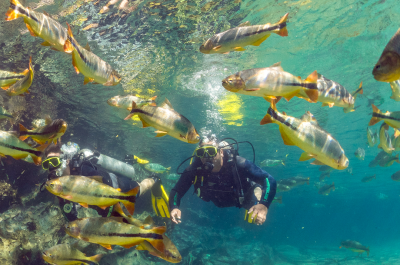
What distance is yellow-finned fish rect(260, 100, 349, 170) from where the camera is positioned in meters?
2.48

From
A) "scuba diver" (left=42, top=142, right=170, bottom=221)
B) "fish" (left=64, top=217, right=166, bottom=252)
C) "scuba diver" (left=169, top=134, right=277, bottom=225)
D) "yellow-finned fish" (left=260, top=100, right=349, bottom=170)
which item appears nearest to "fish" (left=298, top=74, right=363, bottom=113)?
"yellow-finned fish" (left=260, top=100, right=349, bottom=170)

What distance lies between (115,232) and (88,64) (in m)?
2.17

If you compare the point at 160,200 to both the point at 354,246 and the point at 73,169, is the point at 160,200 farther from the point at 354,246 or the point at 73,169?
the point at 354,246

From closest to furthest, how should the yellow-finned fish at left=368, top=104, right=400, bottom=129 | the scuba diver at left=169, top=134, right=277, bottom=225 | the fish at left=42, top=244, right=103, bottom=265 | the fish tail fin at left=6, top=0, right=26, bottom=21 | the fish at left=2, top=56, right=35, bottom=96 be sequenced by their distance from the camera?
the fish tail fin at left=6, top=0, right=26, bottom=21 < the yellow-finned fish at left=368, top=104, right=400, bottom=129 < the fish at left=2, top=56, right=35, bottom=96 < the fish at left=42, top=244, right=103, bottom=265 < the scuba diver at left=169, top=134, right=277, bottom=225

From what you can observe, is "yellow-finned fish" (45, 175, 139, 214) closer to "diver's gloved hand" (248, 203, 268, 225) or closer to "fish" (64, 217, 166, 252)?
"fish" (64, 217, 166, 252)

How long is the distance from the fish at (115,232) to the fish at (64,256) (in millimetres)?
1530

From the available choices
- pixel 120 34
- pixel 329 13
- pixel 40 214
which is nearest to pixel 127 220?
pixel 40 214

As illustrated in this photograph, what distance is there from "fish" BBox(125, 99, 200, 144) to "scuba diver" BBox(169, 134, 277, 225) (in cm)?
372

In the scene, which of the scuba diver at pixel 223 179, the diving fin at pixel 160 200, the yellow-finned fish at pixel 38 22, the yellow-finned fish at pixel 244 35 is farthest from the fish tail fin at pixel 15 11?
the diving fin at pixel 160 200

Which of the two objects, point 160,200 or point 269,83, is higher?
point 269,83

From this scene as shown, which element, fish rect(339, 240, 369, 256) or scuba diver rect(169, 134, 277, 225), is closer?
scuba diver rect(169, 134, 277, 225)

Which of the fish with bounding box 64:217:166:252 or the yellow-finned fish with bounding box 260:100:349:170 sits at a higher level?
the yellow-finned fish with bounding box 260:100:349:170

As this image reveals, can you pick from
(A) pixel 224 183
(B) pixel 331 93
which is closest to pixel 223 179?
(A) pixel 224 183

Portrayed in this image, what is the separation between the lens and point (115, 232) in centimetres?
247
